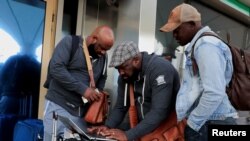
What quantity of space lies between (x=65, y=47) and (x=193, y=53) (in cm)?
111

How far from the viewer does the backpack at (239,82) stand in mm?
2010

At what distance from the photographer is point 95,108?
268cm

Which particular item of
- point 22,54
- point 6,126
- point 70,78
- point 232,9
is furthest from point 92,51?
point 232,9

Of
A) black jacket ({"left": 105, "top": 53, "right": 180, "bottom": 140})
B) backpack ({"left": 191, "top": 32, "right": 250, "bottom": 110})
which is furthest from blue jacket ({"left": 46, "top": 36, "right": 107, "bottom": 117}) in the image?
backpack ({"left": 191, "top": 32, "right": 250, "bottom": 110})

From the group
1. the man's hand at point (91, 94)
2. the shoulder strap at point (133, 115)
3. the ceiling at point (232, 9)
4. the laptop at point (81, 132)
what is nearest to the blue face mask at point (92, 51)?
the man's hand at point (91, 94)

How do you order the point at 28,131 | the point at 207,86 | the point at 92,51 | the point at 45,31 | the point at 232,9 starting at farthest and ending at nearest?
1. the point at 232,9
2. the point at 45,31
3. the point at 28,131
4. the point at 92,51
5. the point at 207,86

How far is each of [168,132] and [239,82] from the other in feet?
1.83

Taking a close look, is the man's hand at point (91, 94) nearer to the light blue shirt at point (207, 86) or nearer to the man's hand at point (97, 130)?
the man's hand at point (97, 130)

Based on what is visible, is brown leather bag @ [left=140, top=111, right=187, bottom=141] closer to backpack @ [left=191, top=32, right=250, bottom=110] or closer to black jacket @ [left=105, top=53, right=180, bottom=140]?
black jacket @ [left=105, top=53, right=180, bottom=140]

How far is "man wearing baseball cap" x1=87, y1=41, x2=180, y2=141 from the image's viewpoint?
227 centimetres

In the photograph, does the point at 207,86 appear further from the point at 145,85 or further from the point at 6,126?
the point at 6,126

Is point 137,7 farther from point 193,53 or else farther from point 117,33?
point 193,53

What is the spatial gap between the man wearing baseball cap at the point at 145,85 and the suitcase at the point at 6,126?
5.69 feet

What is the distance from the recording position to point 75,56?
111 inches
